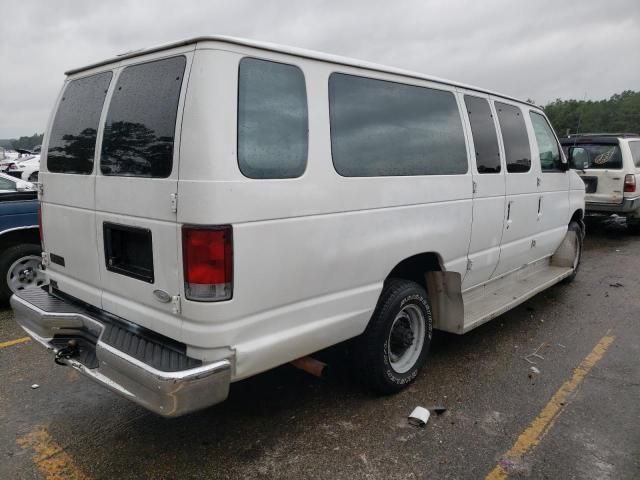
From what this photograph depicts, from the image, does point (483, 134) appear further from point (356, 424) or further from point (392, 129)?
point (356, 424)

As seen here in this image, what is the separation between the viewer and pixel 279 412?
11.2ft

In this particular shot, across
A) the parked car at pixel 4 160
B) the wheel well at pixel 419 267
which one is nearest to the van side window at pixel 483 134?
the wheel well at pixel 419 267

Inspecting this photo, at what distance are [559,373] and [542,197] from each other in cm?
193

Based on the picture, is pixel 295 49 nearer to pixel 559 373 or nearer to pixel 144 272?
pixel 144 272

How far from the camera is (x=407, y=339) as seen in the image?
147 inches

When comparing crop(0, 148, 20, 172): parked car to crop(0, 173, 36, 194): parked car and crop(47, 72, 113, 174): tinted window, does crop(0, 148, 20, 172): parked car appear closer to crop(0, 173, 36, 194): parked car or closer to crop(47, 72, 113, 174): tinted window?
crop(0, 173, 36, 194): parked car

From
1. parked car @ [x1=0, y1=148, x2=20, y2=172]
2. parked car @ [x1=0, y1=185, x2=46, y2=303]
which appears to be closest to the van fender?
parked car @ [x1=0, y1=185, x2=46, y2=303]

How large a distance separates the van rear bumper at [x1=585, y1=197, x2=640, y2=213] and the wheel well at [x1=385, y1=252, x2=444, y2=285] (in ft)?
24.0

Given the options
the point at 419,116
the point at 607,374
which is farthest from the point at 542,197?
the point at 419,116

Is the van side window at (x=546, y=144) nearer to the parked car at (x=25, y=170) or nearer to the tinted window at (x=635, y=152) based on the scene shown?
the tinted window at (x=635, y=152)

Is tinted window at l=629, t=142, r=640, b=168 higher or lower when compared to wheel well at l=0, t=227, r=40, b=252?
higher

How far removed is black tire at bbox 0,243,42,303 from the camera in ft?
16.8

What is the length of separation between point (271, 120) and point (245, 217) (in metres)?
0.55

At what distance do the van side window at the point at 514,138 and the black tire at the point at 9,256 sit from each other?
15.9 feet
